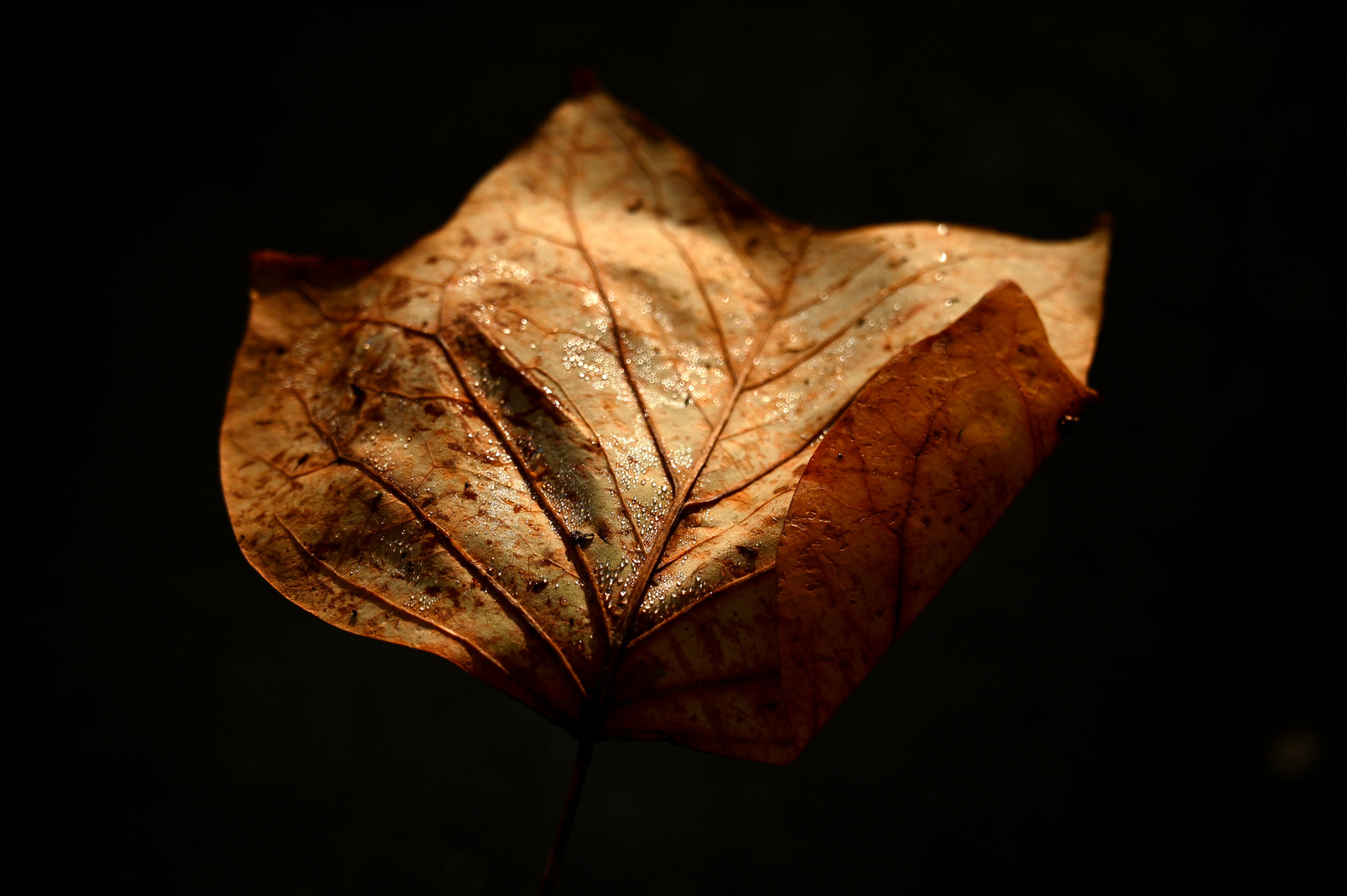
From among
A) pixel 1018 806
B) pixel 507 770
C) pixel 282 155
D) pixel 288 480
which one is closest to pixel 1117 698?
pixel 1018 806

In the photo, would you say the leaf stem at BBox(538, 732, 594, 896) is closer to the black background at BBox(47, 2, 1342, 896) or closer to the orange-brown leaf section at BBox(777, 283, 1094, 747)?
the orange-brown leaf section at BBox(777, 283, 1094, 747)

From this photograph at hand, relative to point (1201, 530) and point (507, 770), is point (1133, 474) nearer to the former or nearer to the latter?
point (1201, 530)

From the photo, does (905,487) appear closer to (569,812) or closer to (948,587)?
(569,812)

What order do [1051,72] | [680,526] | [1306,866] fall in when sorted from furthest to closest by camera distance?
[1051,72] < [1306,866] < [680,526]

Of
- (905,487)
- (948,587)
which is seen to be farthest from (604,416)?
(948,587)

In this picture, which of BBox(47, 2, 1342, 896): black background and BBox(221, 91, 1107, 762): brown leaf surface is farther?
BBox(47, 2, 1342, 896): black background

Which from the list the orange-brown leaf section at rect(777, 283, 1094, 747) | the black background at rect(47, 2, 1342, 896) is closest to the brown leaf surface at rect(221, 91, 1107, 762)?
the orange-brown leaf section at rect(777, 283, 1094, 747)
